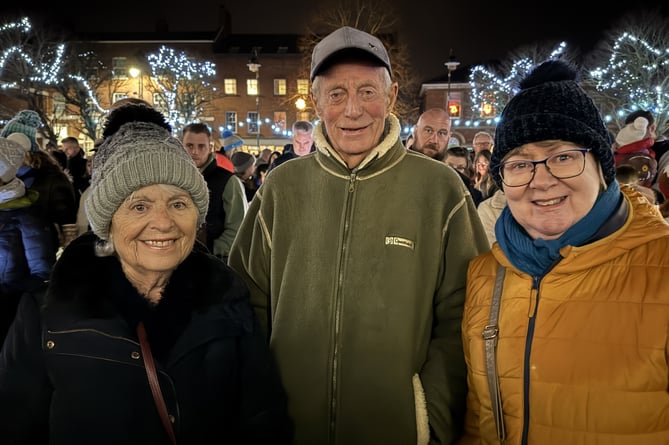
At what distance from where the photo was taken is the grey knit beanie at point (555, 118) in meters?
1.89

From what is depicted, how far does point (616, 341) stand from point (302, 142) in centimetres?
639

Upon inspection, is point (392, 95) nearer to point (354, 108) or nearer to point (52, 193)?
point (354, 108)

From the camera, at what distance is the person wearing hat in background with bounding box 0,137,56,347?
156 inches

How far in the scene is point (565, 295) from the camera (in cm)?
182

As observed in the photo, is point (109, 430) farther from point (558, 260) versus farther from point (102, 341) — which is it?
point (558, 260)

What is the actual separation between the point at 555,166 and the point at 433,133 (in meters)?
3.82

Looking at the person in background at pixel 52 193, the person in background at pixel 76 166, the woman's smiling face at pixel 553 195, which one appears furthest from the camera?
the person in background at pixel 76 166

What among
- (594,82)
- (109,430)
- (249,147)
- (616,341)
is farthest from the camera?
(249,147)

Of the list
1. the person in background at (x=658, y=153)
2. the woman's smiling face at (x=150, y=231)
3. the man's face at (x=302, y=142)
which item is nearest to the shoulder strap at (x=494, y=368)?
the woman's smiling face at (x=150, y=231)

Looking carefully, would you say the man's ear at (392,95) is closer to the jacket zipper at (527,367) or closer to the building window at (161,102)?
the jacket zipper at (527,367)

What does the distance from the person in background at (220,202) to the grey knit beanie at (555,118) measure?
3.88m

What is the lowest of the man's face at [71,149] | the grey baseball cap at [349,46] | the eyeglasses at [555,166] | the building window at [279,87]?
the eyeglasses at [555,166]

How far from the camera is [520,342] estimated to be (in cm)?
186

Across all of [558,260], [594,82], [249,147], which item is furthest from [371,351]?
[249,147]
